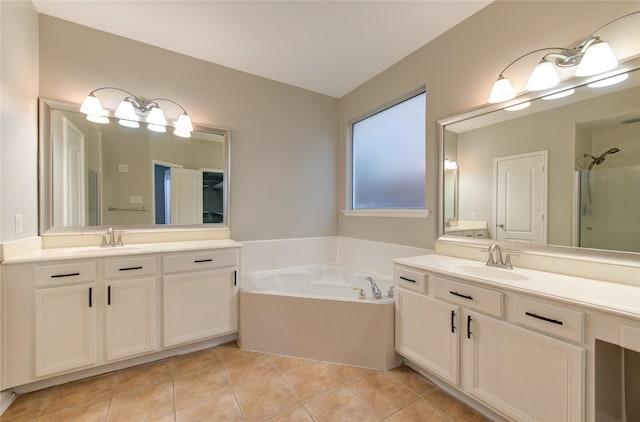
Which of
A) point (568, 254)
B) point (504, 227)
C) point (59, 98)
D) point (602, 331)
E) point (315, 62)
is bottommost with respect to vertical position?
point (602, 331)

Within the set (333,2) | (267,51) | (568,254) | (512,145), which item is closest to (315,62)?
(267,51)

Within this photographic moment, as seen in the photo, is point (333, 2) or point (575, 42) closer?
point (575, 42)

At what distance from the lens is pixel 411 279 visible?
1832 millimetres

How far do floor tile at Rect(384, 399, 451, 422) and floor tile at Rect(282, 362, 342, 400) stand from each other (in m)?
0.42

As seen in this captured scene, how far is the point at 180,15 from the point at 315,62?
117 centimetres

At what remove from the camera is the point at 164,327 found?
78.4 inches

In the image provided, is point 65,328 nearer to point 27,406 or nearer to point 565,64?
point 27,406

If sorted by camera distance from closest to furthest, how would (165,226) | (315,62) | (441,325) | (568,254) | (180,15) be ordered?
1. (568,254)
2. (441,325)
3. (180,15)
4. (165,226)
5. (315,62)

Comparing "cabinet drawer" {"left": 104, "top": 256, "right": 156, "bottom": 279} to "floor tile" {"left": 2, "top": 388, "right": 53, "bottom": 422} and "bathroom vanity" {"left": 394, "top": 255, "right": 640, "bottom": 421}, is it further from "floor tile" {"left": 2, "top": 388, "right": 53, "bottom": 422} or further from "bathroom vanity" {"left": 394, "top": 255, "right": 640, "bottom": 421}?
"bathroom vanity" {"left": 394, "top": 255, "right": 640, "bottom": 421}

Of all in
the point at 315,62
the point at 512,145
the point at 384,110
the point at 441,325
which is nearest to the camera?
the point at 441,325

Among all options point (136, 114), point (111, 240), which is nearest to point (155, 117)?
point (136, 114)

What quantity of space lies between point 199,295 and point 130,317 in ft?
1.51

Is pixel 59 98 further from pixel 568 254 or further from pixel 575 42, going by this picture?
pixel 568 254

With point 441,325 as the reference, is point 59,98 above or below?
above
